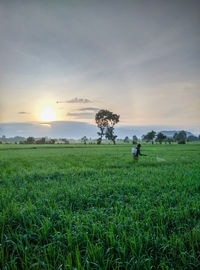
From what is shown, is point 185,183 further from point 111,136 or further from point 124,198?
point 111,136

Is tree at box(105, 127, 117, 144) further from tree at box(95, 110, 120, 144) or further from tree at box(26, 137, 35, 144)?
tree at box(26, 137, 35, 144)

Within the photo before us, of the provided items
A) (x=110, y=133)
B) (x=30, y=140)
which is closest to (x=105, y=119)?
(x=110, y=133)

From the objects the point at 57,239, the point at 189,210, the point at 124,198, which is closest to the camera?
the point at 57,239

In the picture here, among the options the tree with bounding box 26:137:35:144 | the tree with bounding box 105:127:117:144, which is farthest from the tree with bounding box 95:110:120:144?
the tree with bounding box 26:137:35:144

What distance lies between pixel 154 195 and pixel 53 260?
13.3 feet

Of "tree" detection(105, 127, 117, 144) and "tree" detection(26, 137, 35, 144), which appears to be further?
"tree" detection(26, 137, 35, 144)

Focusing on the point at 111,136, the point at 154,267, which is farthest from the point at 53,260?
the point at 111,136

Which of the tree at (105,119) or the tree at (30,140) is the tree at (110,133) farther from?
the tree at (30,140)

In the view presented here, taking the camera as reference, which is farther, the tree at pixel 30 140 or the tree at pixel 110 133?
the tree at pixel 30 140

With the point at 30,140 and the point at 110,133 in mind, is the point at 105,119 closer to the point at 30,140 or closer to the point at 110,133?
the point at 110,133

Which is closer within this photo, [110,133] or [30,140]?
[110,133]

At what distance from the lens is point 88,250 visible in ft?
8.71

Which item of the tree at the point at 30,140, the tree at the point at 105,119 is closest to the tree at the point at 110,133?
the tree at the point at 105,119

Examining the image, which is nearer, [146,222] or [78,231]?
[78,231]
